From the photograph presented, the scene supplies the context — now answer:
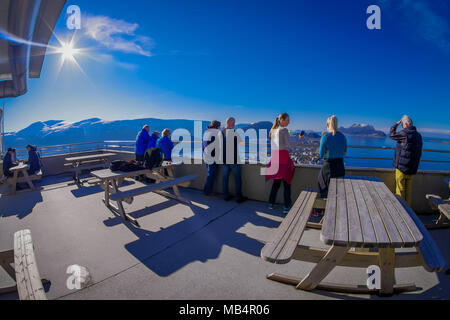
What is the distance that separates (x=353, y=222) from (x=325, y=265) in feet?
1.45

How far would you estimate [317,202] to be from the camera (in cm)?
323

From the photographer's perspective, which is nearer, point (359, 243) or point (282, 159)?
point (359, 243)

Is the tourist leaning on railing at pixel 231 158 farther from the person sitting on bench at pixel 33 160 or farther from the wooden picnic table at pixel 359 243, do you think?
the person sitting on bench at pixel 33 160

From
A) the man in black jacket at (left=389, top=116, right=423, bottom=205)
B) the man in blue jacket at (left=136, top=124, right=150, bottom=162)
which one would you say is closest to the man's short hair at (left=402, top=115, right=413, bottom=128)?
the man in black jacket at (left=389, top=116, right=423, bottom=205)

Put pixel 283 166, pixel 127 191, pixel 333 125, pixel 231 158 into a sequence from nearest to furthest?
pixel 333 125, pixel 127 191, pixel 283 166, pixel 231 158

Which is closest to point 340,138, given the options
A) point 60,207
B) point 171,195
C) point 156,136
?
point 171,195

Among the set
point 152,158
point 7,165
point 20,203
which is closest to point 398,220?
point 152,158

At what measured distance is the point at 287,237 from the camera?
6.42 ft

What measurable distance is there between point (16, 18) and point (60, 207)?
15.9 feet

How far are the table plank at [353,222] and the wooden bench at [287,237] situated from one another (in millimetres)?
444

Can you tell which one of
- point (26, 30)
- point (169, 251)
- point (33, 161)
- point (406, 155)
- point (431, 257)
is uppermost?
point (26, 30)

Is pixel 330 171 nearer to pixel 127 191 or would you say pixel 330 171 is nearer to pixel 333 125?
pixel 333 125

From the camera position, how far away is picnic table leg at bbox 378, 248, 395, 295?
1774 millimetres

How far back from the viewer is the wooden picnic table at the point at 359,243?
1.50 m
